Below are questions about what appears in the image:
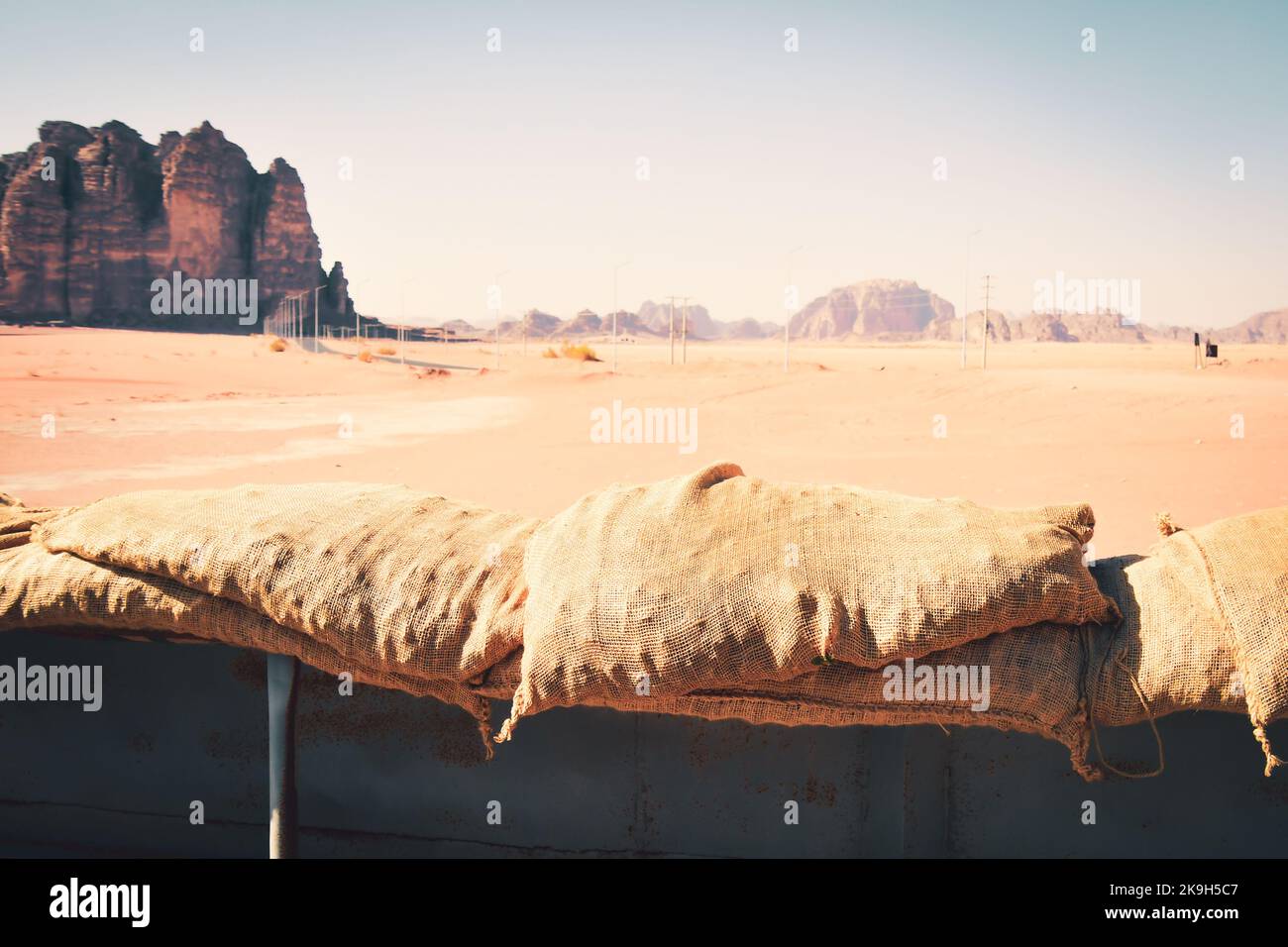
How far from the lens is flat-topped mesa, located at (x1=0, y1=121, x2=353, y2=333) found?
2849 inches

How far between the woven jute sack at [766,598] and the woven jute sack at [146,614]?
422mm

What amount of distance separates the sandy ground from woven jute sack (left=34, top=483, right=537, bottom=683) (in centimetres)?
700

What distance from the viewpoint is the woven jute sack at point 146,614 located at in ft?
9.97

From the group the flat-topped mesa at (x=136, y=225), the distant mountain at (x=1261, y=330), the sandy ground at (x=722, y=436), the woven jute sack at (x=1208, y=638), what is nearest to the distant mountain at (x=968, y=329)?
the distant mountain at (x=1261, y=330)

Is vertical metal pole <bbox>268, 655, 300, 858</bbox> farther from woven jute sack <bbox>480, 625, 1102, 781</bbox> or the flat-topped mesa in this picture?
the flat-topped mesa

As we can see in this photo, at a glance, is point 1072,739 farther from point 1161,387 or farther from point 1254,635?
point 1161,387

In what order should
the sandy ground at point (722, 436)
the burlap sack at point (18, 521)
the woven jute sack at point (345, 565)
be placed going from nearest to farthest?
the woven jute sack at point (345, 565) → the burlap sack at point (18, 521) → the sandy ground at point (722, 436)

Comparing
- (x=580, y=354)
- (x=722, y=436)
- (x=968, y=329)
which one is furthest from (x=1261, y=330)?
(x=722, y=436)

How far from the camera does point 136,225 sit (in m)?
76.1

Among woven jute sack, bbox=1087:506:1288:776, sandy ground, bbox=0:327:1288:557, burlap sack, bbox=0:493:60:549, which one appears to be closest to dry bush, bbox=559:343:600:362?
sandy ground, bbox=0:327:1288:557

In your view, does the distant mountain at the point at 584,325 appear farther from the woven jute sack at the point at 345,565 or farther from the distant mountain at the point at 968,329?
the woven jute sack at the point at 345,565

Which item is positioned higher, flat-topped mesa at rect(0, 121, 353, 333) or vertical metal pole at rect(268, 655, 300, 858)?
flat-topped mesa at rect(0, 121, 353, 333)

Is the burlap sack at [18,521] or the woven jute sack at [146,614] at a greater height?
the burlap sack at [18,521]
